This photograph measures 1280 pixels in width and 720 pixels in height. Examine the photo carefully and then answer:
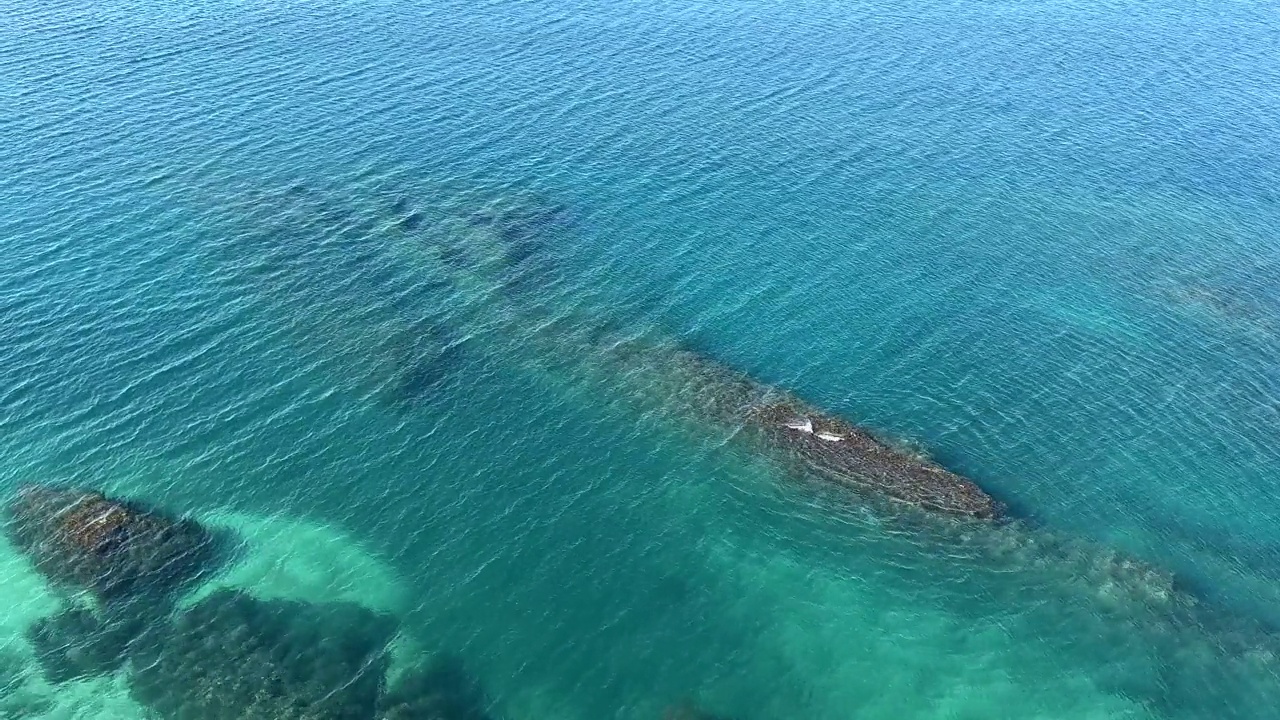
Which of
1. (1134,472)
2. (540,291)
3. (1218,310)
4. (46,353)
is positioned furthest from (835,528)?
(46,353)

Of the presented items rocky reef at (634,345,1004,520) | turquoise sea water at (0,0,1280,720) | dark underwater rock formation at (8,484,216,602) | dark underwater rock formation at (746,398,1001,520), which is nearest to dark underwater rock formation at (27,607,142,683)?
turquoise sea water at (0,0,1280,720)

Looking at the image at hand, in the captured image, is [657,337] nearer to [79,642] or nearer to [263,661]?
[263,661]

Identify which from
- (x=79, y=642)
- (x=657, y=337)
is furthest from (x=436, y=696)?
(x=657, y=337)

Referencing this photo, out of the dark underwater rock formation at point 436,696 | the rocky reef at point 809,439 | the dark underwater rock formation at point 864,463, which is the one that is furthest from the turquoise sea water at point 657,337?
the dark underwater rock formation at point 864,463

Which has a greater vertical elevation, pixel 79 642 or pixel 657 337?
pixel 79 642

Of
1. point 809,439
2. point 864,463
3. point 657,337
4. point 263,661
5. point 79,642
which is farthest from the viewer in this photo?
point 657,337

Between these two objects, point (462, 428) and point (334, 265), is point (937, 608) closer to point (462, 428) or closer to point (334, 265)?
point (462, 428)

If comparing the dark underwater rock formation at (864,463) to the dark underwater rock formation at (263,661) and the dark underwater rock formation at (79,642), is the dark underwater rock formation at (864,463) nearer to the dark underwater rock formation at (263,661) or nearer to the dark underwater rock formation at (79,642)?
the dark underwater rock formation at (263,661)

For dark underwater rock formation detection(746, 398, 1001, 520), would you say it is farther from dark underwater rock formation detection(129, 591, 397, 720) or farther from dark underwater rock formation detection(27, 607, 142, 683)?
dark underwater rock formation detection(27, 607, 142, 683)
